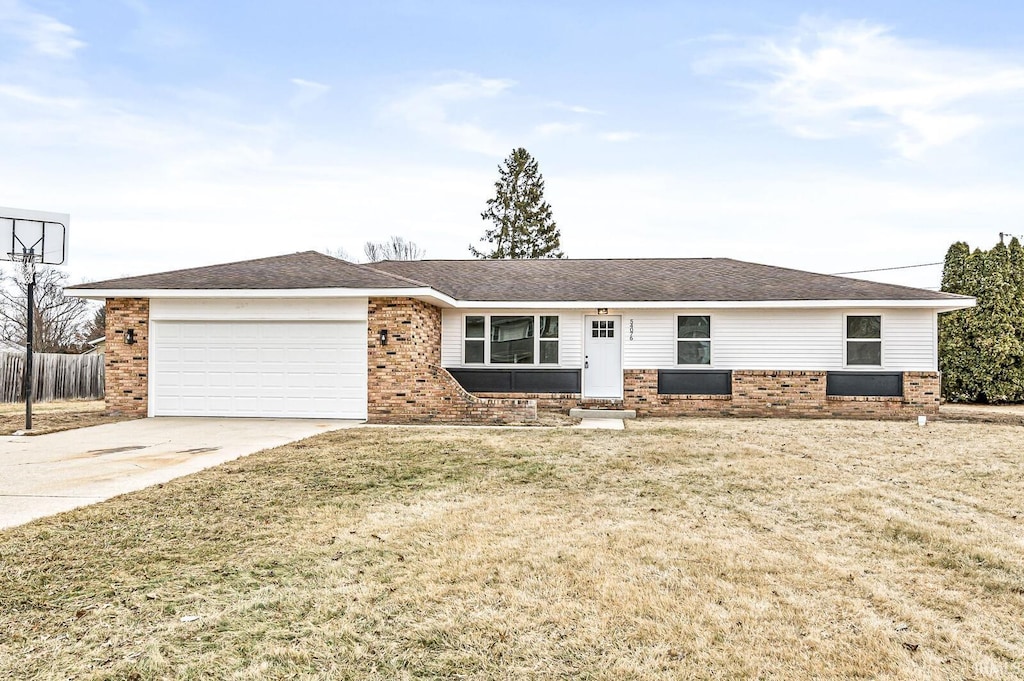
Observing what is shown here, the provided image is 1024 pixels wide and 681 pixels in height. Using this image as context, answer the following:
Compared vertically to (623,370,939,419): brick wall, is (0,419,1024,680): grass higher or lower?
lower

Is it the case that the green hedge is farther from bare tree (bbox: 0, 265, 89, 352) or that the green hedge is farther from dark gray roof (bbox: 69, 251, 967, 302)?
bare tree (bbox: 0, 265, 89, 352)

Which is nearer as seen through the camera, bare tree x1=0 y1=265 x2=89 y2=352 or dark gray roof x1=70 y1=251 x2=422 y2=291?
dark gray roof x1=70 y1=251 x2=422 y2=291

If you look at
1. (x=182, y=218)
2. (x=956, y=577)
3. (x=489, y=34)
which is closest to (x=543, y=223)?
(x=182, y=218)

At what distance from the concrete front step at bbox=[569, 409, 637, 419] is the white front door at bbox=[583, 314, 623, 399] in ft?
2.11

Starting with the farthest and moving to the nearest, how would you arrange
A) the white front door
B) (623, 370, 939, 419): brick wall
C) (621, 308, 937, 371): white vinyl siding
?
the white front door, (621, 308, 937, 371): white vinyl siding, (623, 370, 939, 419): brick wall

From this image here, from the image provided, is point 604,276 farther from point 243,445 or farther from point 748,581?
point 748,581

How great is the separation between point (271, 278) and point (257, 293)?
2.45ft

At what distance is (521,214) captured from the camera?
36625 mm

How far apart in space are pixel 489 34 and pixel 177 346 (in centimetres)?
974

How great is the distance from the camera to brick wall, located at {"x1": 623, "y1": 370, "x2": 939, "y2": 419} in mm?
13930

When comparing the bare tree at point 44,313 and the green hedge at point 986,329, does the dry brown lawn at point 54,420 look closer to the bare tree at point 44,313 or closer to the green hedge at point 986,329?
the bare tree at point 44,313

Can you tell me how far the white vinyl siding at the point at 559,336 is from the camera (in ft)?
48.8

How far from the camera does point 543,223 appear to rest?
1444 inches

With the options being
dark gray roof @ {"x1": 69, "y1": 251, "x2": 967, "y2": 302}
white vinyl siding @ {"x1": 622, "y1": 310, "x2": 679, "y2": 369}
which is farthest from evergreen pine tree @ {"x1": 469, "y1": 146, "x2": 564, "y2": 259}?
white vinyl siding @ {"x1": 622, "y1": 310, "x2": 679, "y2": 369}
